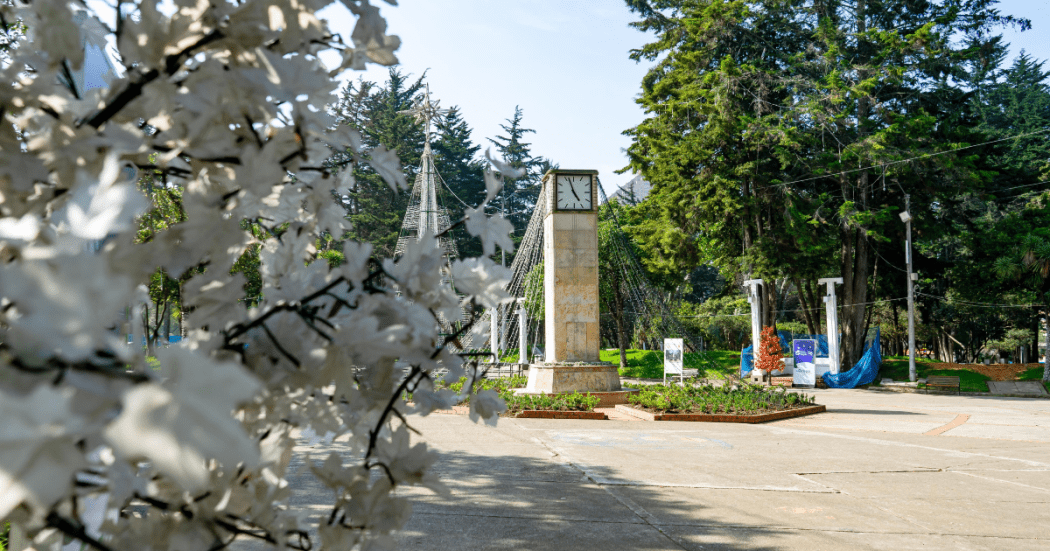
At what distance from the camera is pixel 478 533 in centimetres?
365

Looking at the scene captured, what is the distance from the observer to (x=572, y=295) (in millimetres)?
12680

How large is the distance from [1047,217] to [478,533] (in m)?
25.5

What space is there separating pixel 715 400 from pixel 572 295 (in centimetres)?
324

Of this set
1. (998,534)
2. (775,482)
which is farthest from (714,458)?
(998,534)

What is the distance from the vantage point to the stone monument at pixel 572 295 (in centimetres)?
1240

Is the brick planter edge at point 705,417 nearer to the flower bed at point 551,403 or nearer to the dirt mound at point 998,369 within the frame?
the flower bed at point 551,403

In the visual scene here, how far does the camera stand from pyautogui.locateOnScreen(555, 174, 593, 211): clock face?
12.9m

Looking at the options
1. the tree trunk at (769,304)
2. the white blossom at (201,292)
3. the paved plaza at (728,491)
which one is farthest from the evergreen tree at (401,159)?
the white blossom at (201,292)

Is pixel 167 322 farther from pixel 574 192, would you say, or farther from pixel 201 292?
pixel 574 192

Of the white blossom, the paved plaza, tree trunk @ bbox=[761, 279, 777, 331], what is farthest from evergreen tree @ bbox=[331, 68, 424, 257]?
the white blossom

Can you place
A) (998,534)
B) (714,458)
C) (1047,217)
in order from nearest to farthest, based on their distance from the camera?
1. (998,534)
2. (714,458)
3. (1047,217)

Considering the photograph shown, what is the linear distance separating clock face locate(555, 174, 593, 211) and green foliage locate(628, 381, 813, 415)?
3.66m

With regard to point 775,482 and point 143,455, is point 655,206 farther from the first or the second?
point 143,455

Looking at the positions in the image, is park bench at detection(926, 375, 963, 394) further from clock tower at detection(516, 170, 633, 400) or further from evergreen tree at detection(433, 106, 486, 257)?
evergreen tree at detection(433, 106, 486, 257)
